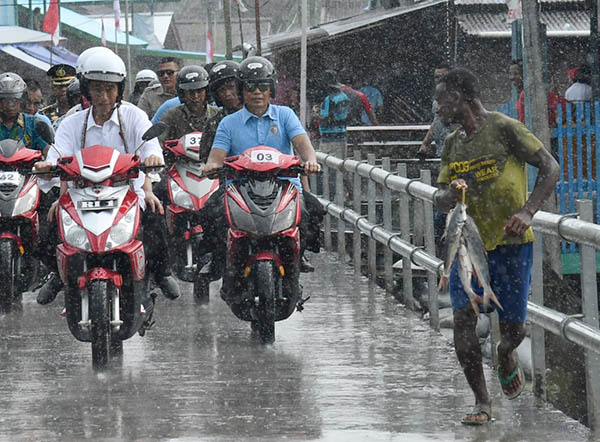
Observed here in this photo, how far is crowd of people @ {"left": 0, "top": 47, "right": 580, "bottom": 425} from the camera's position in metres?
6.98

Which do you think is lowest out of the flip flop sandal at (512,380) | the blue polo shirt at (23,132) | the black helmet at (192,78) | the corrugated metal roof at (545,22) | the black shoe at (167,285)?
the flip flop sandal at (512,380)

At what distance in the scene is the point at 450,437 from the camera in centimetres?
691

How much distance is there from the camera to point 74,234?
8508mm

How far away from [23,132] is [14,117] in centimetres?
14

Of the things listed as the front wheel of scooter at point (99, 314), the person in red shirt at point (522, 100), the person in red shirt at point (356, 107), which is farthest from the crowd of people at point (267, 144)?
the person in red shirt at point (356, 107)

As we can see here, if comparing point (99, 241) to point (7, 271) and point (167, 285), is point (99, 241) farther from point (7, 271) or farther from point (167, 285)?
point (7, 271)

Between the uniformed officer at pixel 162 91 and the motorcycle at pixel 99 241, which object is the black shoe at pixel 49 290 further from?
the uniformed officer at pixel 162 91

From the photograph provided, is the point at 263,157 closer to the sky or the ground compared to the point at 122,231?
closer to the sky

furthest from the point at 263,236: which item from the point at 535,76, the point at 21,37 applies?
the point at 21,37

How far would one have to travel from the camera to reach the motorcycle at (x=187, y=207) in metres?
11.9

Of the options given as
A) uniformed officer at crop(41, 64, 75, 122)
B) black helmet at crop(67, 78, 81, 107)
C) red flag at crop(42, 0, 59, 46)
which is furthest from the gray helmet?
red flag at crop(42, 0, 59, 46)

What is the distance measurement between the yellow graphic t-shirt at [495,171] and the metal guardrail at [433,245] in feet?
1.03

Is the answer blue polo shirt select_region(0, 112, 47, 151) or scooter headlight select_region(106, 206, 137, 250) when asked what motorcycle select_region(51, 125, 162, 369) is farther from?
blue polo shirt select_region(0, 112, 47, 151)

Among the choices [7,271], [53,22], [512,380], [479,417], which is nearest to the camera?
[479,417]
